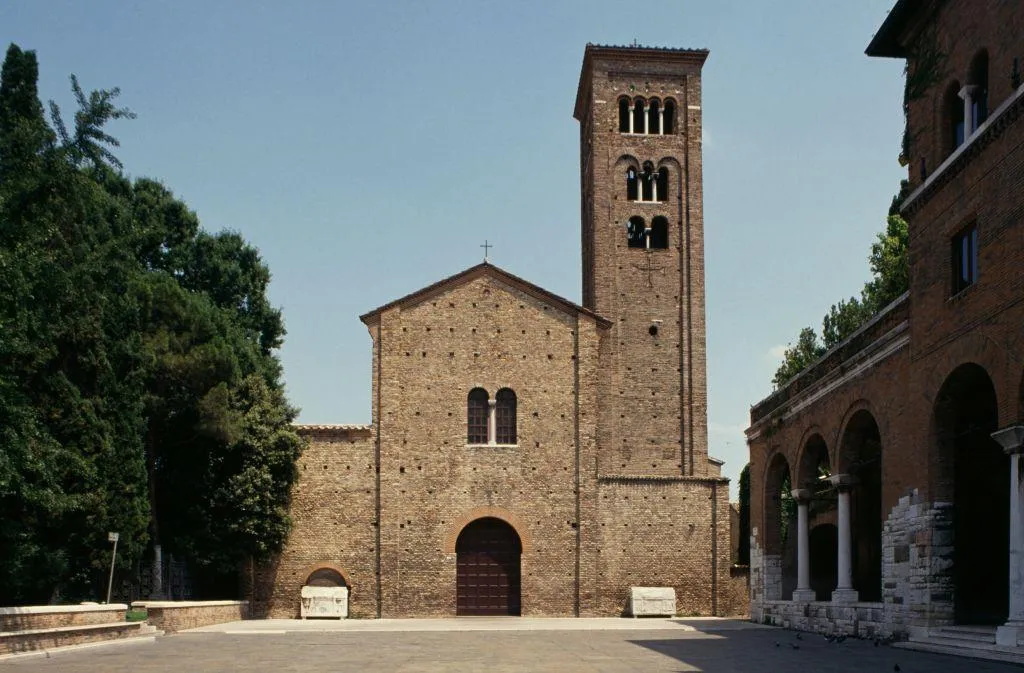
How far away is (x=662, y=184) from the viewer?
41469 millimetres

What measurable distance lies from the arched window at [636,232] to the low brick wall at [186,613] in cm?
1824

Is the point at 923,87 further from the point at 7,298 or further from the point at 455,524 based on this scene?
the point at 455,524

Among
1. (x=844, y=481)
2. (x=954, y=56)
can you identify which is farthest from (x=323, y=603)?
(x=954, y=56)

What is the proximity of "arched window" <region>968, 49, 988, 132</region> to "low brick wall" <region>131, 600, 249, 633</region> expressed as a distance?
18062mm

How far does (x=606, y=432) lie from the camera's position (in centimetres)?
3862

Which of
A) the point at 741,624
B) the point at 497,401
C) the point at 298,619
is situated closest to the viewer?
the point at 741,624

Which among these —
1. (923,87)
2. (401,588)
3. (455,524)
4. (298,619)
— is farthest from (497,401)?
(923,87)

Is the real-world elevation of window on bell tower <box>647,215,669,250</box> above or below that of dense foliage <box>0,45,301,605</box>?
above

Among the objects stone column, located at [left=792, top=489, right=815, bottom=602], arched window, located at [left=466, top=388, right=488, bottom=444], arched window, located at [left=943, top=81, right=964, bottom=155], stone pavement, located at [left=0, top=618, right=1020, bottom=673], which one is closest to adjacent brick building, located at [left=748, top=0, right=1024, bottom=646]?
arched window, located at [left=943, top=81, right=964, bottom=155]

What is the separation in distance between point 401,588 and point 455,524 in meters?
2.33

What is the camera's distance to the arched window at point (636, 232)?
40.9 m

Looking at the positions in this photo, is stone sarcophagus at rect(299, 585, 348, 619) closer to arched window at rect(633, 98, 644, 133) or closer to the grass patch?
the grass patch

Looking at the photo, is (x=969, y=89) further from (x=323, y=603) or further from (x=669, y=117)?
(x=669, y=117)

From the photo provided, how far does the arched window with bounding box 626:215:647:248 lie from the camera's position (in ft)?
134
